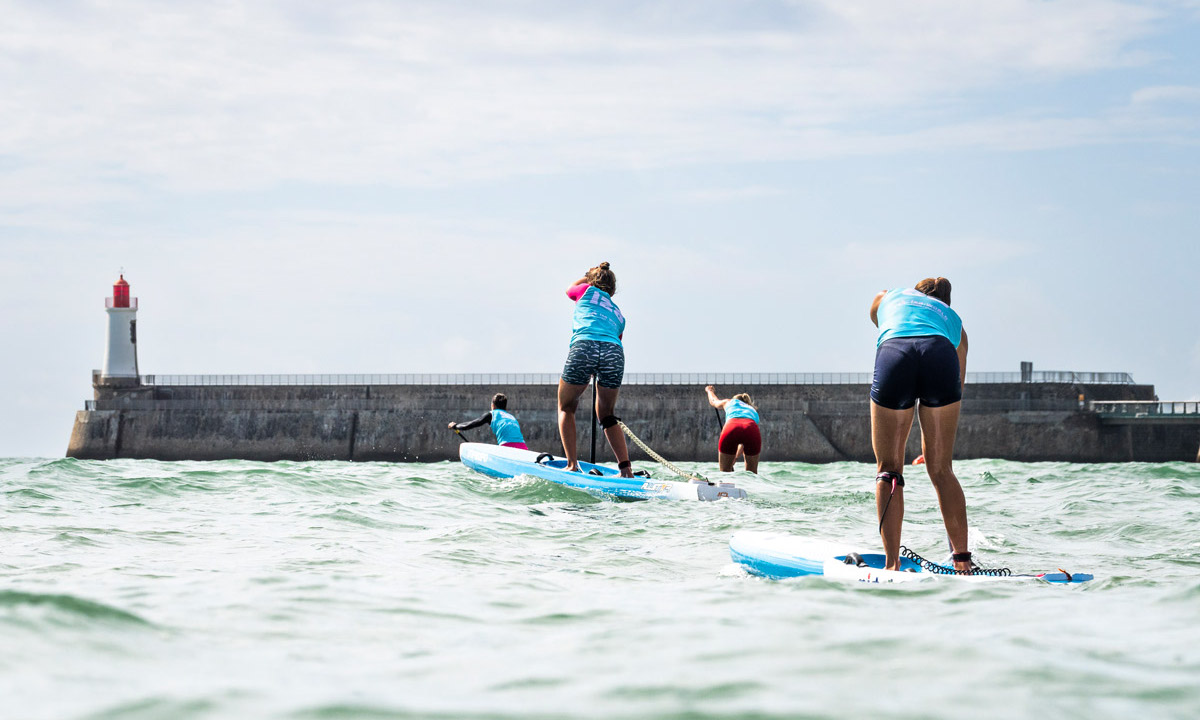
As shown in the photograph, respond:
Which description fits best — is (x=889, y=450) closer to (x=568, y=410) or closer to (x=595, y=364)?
(x=595, y=364)

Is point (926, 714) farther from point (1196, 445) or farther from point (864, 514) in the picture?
point (1196, 445)

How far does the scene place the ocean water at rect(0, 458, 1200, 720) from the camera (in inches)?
119

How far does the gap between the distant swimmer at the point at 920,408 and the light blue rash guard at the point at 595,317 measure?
5.12 m

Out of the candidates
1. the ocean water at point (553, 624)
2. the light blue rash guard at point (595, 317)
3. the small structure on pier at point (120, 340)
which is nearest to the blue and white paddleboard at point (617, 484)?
the light blue rash guard at point (595, 317)

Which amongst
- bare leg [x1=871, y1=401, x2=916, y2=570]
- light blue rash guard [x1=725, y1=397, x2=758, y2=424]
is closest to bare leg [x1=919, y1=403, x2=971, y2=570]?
bare leg [x1=871, y1=401, x2=916, y2=570]

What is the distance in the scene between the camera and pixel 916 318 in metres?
5.83

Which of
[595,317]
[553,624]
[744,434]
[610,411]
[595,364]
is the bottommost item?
[553,624]

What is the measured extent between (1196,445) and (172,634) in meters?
35.9

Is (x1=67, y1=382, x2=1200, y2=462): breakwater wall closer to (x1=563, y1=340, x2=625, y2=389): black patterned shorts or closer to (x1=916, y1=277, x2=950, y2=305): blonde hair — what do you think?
(x1=563, y1=340, x2=625, y2=389): black patterned shorts

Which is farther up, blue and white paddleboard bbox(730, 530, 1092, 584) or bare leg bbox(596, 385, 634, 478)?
bare leg bbox(596, 385, 634, 478)

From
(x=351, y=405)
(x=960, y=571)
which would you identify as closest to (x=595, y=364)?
(x=960, y=571)

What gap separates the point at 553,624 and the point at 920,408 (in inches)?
102

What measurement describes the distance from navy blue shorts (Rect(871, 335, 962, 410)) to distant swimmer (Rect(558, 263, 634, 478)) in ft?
16.8

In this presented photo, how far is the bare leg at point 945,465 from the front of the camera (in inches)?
225
